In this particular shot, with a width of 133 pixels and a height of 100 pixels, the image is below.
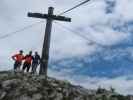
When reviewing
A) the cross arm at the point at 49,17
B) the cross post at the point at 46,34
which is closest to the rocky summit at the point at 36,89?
the cross post at the point at 46,34

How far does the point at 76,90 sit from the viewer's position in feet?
90.3

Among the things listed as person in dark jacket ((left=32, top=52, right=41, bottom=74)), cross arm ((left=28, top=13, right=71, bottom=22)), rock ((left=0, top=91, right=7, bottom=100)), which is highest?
cross arm ((left=28, top=13, right=71, bottom=22))

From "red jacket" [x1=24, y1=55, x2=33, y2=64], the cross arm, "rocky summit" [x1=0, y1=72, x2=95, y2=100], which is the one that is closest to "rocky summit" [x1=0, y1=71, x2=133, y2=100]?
"rocky summit" [x1=0, y1=72, x2=95, y2=100]

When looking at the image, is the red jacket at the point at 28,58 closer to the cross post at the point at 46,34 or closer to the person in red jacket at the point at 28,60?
the person in red jacket at the point at 28,60

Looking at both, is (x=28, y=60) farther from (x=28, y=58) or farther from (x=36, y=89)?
(x=36, y=89)

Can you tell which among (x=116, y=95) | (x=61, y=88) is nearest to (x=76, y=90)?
(x=61, y=88)

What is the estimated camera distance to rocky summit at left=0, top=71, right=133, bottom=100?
85.0 ft

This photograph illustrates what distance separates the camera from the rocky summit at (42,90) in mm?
25906

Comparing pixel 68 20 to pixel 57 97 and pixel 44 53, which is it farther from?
pixel 57 97

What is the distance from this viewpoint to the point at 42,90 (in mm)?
26547

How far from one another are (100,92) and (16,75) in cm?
692

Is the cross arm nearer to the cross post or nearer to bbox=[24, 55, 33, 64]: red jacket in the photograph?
the cross post

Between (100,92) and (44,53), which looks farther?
(44,53)

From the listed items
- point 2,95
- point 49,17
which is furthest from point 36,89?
point 49,17
